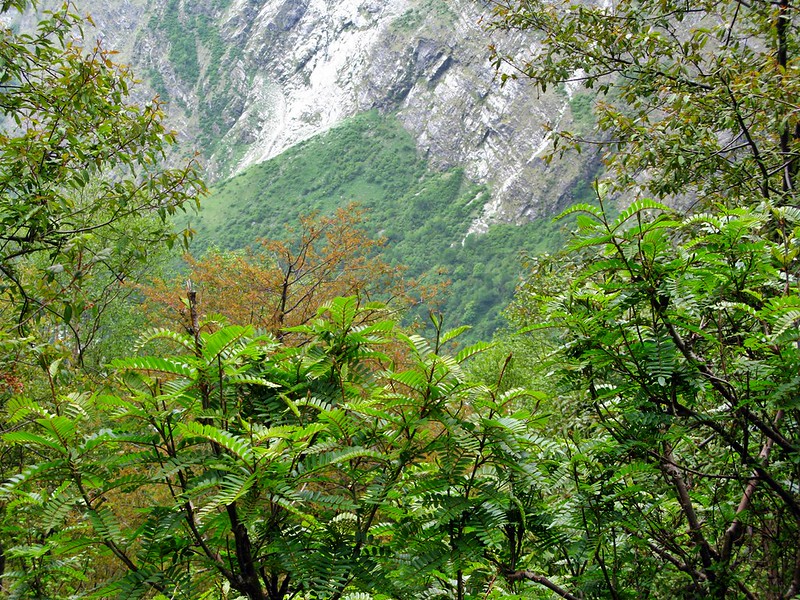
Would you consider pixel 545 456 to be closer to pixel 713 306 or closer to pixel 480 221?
pixel 713 306

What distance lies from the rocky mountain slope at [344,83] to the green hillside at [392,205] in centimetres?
394

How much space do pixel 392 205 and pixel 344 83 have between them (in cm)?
4241

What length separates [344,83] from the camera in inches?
5359

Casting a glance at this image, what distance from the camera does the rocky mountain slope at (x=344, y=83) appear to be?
10531 cm

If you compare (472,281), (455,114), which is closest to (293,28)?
(455,114)

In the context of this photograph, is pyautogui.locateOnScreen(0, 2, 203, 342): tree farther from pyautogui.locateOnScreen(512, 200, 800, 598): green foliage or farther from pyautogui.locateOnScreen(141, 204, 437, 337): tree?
pyautogui.locateOnScreen(141, 204, 437, 337): tree

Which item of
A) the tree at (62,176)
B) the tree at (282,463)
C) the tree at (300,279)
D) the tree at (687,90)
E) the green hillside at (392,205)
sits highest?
the green hillside at (392,205)

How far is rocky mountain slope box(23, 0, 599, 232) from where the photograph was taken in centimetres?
10531

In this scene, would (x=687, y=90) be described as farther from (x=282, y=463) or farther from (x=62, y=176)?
(x=282, y=463)

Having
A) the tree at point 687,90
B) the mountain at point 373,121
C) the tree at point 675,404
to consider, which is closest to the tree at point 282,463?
the tree at point 675,404

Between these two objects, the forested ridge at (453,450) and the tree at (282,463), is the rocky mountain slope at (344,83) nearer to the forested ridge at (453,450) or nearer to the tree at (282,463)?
the forested ridge at (453,450)

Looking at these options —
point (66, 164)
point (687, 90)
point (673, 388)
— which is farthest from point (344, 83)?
point (673, 388)

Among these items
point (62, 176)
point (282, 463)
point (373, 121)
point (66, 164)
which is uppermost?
point (373, 121)

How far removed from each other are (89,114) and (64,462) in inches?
178
